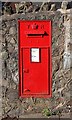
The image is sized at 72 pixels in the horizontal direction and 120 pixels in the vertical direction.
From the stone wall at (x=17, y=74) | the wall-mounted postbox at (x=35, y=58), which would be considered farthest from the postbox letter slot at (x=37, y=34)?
the stone wall at (x=17, y=74)

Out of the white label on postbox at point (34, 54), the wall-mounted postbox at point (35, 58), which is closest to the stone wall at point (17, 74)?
the wall-mounted postbox at point (35, 58)

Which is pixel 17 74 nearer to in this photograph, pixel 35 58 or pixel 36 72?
pixel 36 72

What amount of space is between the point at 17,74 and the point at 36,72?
0.37m

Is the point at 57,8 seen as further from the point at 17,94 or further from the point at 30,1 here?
the point at 17,94

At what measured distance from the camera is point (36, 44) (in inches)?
263

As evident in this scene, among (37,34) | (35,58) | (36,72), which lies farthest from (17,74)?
(37,34)

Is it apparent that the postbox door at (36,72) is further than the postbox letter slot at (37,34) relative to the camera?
Yes

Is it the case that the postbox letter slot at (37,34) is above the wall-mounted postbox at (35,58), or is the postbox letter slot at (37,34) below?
above

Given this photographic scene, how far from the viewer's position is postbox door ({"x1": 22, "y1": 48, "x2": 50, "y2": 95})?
6.71 meters

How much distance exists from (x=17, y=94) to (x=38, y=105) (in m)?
0.46

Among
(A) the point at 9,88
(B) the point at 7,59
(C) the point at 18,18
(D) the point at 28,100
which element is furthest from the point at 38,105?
(C) the point at 18,18

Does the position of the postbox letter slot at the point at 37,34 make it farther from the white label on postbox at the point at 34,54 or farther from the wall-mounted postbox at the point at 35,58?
the white label on postbox at the point at 34,54

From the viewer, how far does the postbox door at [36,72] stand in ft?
22.0

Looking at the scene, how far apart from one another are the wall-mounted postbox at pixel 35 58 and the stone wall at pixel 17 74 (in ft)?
0.30
